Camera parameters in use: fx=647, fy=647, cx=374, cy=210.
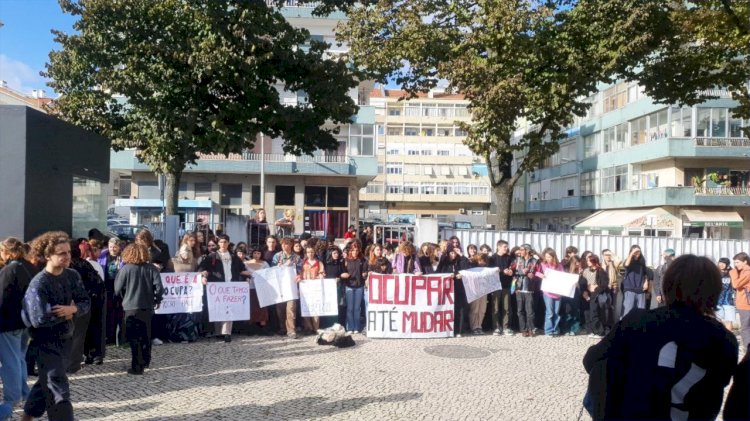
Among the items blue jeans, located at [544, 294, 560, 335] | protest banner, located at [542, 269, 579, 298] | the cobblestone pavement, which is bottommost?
the cobblestone pavement

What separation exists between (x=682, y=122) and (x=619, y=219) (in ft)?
28.4

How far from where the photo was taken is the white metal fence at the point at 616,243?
17.1 meters

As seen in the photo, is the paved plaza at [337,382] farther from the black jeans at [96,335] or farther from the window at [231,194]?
the window at [231,194]

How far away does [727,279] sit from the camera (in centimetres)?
1414

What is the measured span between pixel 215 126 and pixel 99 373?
740cm

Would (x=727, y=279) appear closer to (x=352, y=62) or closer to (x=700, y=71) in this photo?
(x=700, y=71)

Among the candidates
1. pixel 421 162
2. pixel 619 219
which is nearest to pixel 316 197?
pixel 619 219

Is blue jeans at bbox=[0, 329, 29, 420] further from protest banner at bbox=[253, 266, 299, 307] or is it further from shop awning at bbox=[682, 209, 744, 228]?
shop awning at bbox=[682, 209, 744, 228]

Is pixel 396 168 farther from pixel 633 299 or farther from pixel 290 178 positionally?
pixel 633 299

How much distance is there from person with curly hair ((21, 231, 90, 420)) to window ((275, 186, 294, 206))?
3739 centimetres

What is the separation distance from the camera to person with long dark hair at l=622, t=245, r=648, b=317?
12.7 metres

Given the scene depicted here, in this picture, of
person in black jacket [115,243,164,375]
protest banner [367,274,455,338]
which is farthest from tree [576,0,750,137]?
person in black jacket [115,243,164,375]

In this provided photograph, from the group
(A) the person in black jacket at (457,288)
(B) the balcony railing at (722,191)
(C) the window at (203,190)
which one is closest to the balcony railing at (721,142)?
(B) the balcony railing at (722,191)

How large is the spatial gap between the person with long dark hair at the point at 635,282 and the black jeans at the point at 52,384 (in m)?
10.3
